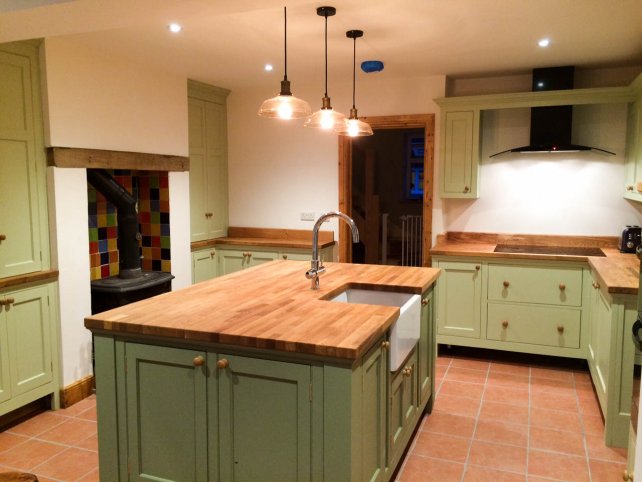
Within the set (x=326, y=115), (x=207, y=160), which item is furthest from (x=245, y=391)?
(x=207, y=160)

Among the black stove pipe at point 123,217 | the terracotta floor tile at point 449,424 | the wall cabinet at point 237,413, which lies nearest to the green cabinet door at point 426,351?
the terracotta floor tile at point 449,424

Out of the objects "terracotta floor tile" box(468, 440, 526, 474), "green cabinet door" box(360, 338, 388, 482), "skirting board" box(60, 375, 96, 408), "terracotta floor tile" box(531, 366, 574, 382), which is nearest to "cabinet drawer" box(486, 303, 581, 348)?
"terracotta floor tile" box(531, 366, 574, 382)

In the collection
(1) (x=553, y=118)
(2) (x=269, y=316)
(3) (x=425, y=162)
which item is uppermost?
(1) (x=553, y=118)

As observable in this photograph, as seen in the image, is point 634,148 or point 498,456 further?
point 634,148

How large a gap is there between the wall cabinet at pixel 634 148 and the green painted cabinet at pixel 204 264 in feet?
11.9

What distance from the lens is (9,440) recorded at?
3.19 meters

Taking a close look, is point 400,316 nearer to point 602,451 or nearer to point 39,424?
point 602,451

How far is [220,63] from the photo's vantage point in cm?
435

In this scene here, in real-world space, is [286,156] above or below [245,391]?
above

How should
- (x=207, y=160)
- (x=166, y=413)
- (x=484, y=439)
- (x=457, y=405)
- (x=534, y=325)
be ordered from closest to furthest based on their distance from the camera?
(x=166, y=413) → (x=484, y=439) → (x=457, y=405) → (x=534, y=325) → (x=207, y=160)

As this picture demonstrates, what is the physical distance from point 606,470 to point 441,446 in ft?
2.71

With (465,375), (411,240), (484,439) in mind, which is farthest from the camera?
(411,240)

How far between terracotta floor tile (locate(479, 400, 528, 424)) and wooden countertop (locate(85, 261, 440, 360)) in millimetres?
1042

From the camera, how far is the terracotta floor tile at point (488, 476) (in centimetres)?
271
